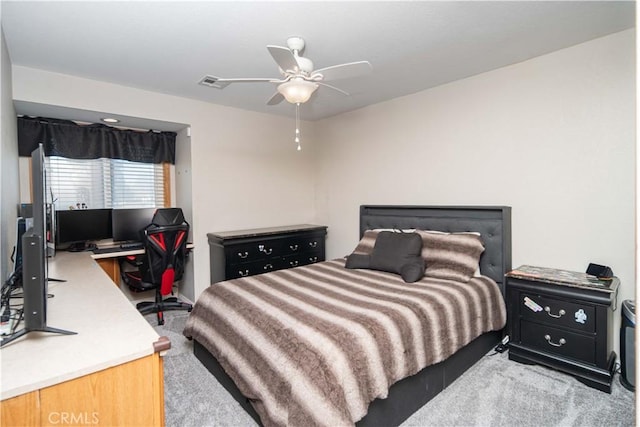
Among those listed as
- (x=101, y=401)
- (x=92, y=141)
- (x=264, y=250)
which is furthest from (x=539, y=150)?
(x=92, y=141)

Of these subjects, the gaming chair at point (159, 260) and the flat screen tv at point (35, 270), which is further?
the gaming chair at point (159, 260)

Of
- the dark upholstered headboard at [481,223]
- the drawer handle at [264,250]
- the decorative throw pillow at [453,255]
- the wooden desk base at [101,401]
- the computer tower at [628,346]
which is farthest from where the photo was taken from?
the drawer handle at [264,250]

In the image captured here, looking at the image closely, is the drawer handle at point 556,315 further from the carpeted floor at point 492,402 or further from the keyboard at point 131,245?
the keyboard at point 131,245

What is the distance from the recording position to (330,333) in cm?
164

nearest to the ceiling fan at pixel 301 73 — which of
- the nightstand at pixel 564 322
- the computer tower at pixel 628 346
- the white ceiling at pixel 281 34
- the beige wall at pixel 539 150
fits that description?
the white ceiling at pixel 281 34

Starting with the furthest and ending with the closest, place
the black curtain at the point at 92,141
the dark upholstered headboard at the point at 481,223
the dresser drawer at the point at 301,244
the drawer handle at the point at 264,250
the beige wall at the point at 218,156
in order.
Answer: the dresser drawer at the point at 301,244 < the drawer handle at the point at 264,250 < the black curtain at the point at 92,141 < the beige wall at the point at 218,156 < the dark upholstered headboard at the point at 481,223

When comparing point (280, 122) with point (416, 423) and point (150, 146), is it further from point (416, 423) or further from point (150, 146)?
point (416, 423)

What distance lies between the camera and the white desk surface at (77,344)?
958mm

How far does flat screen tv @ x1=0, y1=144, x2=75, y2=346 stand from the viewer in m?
1.13

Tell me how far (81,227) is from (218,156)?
1660mm

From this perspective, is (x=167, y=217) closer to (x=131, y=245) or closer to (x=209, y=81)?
(x=131, y=245)

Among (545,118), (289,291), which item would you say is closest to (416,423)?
(289,291)

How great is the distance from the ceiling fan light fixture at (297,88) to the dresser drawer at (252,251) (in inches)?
79.2

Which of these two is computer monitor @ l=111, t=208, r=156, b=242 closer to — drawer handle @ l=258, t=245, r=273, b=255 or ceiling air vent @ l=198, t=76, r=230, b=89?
drawer handle @ l=258, t=245, r=273, b=255
